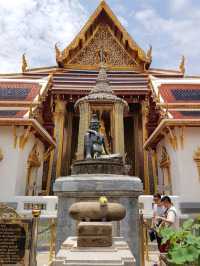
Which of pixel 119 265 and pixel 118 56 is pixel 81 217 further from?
pixel 118 56

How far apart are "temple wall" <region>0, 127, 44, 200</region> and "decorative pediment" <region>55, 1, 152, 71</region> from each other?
6549mm

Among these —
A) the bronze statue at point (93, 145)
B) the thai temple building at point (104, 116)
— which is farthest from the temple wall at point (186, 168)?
the bronze statue at point (93, 145)

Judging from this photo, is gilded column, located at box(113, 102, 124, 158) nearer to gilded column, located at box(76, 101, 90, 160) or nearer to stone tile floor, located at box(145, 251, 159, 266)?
gilded column, located at box(76, 101, 90, 160)

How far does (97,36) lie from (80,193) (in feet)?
39.5

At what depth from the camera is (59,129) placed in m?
11.7

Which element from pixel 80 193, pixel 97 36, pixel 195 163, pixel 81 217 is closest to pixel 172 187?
pixel 195 163

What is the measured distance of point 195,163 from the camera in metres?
7.86

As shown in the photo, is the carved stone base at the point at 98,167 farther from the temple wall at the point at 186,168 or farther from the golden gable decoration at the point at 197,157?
→ the golden gable decoration at the point at 197,157

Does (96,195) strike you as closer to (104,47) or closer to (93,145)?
(93,145)

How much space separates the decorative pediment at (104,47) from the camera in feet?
46.1

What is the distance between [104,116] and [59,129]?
4.80 metres

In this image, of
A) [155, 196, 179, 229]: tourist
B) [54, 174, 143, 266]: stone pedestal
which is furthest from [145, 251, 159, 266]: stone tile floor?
[155, 196, 179, 229]: tourist

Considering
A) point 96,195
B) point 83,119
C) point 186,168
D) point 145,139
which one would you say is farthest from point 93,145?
point 145,139

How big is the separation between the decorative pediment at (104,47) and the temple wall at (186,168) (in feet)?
22.2
